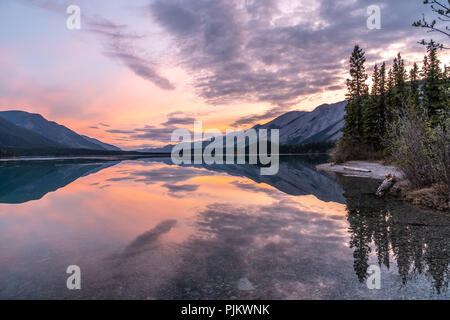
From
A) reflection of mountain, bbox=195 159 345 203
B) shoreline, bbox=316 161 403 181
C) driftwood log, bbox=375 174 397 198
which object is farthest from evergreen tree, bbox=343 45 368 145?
driftwood log, bbox=375 174 397 198

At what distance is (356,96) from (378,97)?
471 centimetres

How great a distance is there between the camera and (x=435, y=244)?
8.20 meters

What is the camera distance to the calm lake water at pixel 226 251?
5.71 m

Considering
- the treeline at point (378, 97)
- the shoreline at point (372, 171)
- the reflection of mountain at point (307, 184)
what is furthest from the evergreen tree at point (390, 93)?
the reflection of mountain at point (307, 184)

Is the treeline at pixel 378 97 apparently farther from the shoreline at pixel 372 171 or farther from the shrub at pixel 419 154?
the shrub at pixel 419 154

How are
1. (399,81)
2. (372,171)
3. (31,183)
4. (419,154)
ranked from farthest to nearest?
(399,81), (372,171), (31,183), (419,154)

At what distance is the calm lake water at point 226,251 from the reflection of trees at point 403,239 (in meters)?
0.04

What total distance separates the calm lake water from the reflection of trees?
0.12 feet

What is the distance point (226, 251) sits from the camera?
26.5 feet

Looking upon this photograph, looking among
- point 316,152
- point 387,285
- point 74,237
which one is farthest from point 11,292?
point 316,152

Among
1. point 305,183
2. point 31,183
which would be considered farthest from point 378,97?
point 31,183

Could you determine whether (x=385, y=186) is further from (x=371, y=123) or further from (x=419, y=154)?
(x=371, y=123)

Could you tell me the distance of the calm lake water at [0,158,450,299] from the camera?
571 cm
